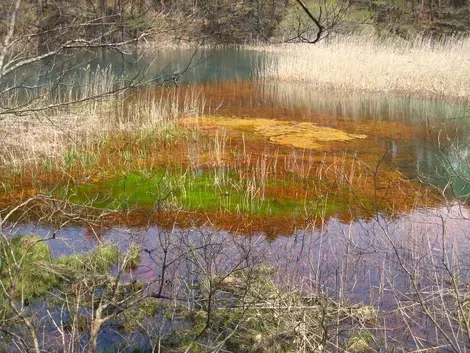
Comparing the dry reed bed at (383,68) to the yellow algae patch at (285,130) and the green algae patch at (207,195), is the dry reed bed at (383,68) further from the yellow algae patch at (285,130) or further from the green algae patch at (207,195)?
the green algae patch at (207,195)

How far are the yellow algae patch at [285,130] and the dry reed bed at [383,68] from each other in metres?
3.53

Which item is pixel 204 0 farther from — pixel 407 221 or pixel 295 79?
pixel 295 79

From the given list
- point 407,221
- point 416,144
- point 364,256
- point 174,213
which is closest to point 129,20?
point 364,256

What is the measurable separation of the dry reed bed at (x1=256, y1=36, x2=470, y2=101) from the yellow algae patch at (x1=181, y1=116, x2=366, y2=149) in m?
3.53

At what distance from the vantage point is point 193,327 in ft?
11.1

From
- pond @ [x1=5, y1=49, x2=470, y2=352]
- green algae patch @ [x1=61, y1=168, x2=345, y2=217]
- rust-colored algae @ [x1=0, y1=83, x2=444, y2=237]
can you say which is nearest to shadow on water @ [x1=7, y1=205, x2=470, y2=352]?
pond @ [x1=5, y1=49, x2=470, y2=352]

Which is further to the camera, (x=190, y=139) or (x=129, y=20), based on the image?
(x=190, y=139)

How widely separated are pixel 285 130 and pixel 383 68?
490 cm

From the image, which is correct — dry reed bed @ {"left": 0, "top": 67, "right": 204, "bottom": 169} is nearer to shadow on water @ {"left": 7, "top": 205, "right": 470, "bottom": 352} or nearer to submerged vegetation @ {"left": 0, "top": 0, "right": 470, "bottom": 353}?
submerged vegetation @ {"left": 0, "top": 0, "right": 470, "bottom": 353}

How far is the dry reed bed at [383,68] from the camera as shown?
12.2 metres

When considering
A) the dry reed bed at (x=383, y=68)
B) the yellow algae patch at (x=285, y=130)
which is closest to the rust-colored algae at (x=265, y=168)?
the yellow algae patch at (x=285, y=130)

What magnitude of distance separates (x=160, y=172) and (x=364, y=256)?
318 centimetres

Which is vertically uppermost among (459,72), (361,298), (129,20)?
(129,20)

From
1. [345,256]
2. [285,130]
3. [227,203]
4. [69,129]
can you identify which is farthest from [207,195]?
[285,130]
